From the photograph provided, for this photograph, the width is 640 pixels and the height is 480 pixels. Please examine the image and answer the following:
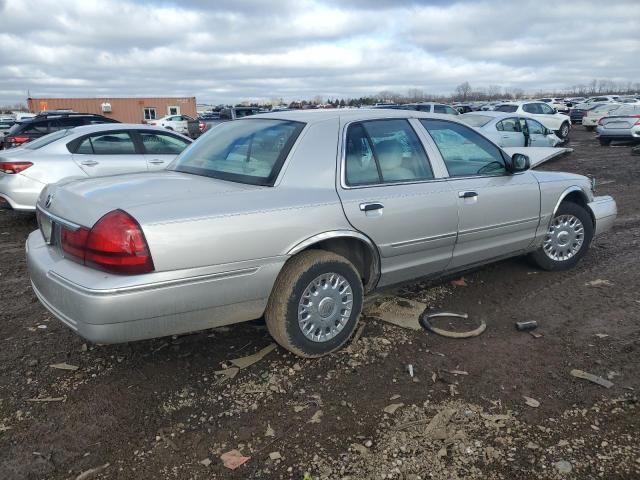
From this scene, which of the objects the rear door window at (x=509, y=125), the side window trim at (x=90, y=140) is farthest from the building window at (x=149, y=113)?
the side window trim at (x=90, y=140)

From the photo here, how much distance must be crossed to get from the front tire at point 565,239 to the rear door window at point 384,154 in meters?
1.83

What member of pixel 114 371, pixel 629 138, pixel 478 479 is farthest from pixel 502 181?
pixel 629 138

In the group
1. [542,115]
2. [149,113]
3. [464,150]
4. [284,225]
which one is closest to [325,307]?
[284,225]

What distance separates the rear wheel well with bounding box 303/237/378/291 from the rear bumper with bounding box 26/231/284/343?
52cm

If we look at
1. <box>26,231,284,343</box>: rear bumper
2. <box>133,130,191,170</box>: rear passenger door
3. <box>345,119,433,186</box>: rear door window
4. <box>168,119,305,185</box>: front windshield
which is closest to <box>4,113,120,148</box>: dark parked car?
<box>133,130,191,170</box>: rear passenger door

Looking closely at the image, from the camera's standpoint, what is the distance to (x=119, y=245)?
2.77 meters

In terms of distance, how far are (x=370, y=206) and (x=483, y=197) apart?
1.20 m

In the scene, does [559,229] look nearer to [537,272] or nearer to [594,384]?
[537,272]

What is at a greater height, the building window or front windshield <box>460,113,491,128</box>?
the building window

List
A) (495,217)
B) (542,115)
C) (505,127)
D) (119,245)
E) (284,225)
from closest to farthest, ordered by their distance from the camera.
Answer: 1. (119,245)
2. (284,225)
3. (495,217)
4. (505,127)
5. (542,115)

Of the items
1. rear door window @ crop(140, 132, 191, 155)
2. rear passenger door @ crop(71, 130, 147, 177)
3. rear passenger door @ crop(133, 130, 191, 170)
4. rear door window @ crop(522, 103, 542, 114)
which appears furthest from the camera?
rear door window @ crop(522, 103, 542, 114)

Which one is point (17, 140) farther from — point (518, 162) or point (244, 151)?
point (518, 162)

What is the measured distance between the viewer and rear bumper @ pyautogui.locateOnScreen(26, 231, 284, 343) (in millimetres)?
2789

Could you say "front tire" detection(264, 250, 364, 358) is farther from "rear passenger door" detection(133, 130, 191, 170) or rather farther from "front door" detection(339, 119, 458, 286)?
"rear passenger door" detection(133, 130, 191, 170)
